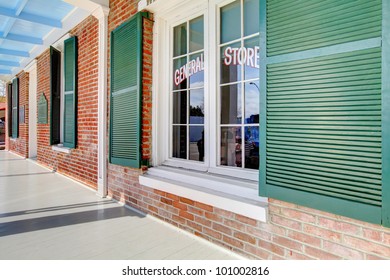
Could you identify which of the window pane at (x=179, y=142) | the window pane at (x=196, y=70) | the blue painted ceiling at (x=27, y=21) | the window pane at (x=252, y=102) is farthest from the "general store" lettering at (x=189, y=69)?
the blue painted ceiling at (x=27, y=21)

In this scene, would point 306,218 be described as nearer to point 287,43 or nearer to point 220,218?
point 220,218

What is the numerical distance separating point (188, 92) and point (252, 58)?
949 millimetres

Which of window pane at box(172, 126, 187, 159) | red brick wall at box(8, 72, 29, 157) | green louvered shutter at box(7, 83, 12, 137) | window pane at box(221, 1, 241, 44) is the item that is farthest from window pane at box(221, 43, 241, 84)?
green louvered shutter at box(7, 83, 12, 137)

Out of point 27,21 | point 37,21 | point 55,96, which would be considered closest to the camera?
point 37,21

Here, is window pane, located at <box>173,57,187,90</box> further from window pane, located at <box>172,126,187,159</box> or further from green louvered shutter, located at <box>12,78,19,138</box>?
green louvered shutter, located at <box>12,78,19,138</box>

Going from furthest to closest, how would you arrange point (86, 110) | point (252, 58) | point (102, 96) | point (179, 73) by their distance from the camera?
point (86, 110) → point (102, 96) → point (179, 73) → point (252, 58)

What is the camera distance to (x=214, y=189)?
251 cm

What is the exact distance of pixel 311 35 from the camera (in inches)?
67.5

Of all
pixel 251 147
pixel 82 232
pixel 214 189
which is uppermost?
pixel 251 147

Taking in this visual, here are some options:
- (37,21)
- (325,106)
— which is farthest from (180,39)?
(37,21)

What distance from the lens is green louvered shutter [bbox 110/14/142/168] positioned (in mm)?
3314

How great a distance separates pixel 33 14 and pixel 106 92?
8.54ft

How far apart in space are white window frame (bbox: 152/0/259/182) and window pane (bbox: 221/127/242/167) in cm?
6

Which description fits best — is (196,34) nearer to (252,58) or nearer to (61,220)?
(252,58)
